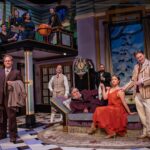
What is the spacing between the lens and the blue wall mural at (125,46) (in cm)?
966

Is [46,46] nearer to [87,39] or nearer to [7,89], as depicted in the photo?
[87,39]

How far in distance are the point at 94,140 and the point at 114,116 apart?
0.58 metres

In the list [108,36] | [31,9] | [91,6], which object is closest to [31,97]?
[108,36]

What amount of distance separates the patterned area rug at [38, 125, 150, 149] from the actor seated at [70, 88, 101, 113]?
609mm

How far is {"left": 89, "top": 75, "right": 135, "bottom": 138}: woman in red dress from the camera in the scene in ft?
14.8

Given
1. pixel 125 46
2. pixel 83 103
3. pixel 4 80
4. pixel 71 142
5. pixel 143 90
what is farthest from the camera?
pixel 125 46

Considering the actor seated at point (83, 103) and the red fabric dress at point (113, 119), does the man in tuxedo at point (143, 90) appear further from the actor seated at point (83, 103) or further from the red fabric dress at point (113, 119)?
the actor seated at point (83, 103)

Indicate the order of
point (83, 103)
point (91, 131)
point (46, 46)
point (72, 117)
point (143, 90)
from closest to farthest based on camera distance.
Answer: point (143, 90)
point (91, 131)
point (72, 117)
point (83, 103)
point (46, 46)

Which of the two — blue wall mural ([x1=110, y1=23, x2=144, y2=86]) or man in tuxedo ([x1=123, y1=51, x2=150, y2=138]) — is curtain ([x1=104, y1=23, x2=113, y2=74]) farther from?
man in tuxedo ([x1=123, y1=51, x2=150, y2=138])

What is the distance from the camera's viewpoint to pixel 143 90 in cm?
418

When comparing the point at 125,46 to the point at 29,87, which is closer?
the point at 29,87

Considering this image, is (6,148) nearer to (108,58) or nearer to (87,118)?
(87,118)

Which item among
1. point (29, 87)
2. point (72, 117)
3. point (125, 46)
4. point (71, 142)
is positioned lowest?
point (71, 142)

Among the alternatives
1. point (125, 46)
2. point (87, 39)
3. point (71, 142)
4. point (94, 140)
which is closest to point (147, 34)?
point (125, 46)
